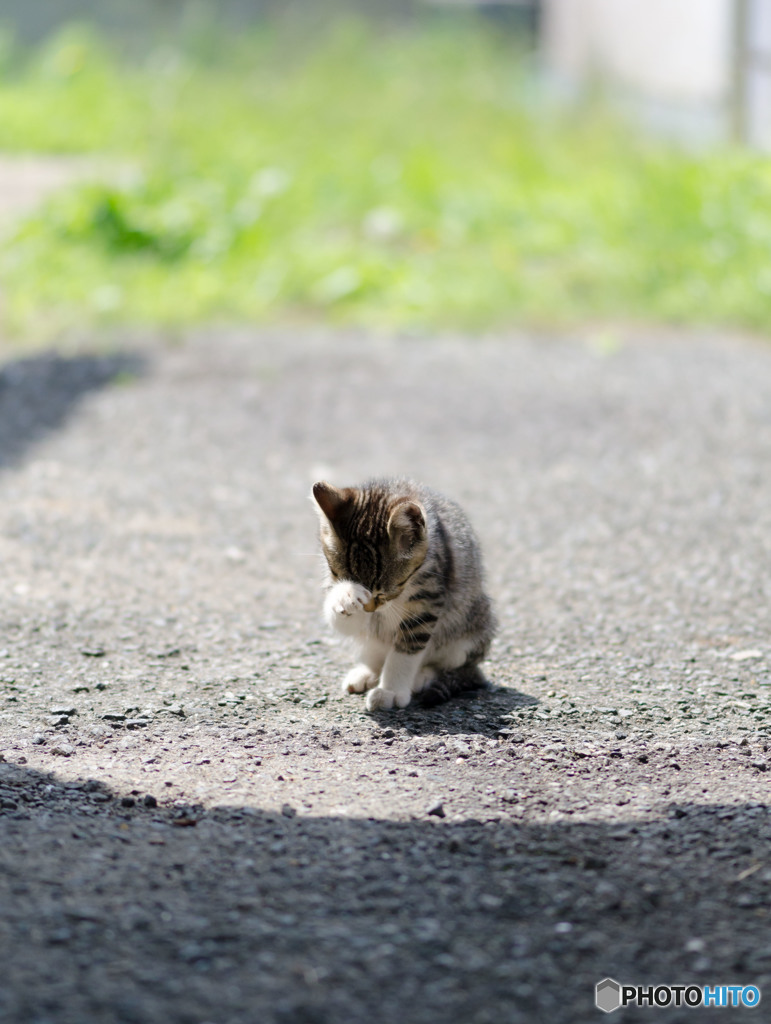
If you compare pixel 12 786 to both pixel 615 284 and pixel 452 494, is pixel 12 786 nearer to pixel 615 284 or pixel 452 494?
pixel 452 494

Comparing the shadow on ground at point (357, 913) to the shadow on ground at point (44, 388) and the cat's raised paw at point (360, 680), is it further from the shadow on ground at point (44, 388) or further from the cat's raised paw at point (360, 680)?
the shadow on ground at point (44, 388)

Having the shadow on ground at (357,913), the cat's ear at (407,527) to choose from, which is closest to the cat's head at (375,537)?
the cat's ear at (407,527)

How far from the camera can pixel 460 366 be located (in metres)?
9.14

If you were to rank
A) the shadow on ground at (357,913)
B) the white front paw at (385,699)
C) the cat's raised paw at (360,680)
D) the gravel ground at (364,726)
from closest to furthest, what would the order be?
the shadow on ground at (357,913)
the gravel ground at (364,726)
the white front paw at (385,699)
the cat's raised paw at (360,680)

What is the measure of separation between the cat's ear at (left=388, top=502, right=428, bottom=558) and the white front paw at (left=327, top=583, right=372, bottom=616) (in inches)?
7.0

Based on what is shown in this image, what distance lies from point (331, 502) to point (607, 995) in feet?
6.18

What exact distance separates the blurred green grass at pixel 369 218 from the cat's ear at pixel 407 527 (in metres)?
6.37

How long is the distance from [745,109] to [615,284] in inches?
181

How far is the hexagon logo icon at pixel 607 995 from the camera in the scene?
2.45m

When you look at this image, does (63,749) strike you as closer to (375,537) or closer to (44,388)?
(375,537)

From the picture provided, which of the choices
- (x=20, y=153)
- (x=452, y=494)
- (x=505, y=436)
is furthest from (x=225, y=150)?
(x=452, y=494)

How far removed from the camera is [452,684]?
14.0 feet

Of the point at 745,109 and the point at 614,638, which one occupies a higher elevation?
the point at 745,109

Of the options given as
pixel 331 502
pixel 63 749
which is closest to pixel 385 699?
pixel 331 502
